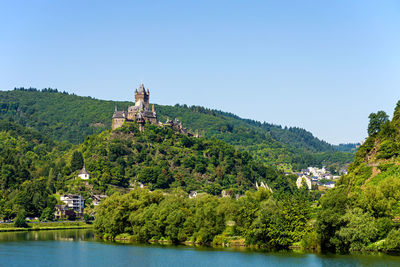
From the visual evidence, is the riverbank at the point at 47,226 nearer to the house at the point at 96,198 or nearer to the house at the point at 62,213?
the house at the point at 62,213

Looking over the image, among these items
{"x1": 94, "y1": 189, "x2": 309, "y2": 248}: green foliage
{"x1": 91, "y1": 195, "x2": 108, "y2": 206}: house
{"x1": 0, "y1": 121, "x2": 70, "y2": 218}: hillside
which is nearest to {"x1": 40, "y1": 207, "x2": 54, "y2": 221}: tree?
{"x1": 0, "y1": 121, "x2": 70, "y2": 218}: hillside

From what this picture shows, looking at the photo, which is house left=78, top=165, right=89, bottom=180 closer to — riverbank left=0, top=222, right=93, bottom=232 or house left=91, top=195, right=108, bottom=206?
house left=91, top=195, right=108, bottom=206

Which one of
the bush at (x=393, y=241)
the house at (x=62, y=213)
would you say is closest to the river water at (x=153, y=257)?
the bush at (x=393, y=241)

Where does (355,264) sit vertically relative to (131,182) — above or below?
below

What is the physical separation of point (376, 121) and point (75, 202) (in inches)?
3384

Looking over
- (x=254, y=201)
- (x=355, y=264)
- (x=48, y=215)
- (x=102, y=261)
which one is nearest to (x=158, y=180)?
(x=48, y=215)

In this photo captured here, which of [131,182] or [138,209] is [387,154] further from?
[131,182]

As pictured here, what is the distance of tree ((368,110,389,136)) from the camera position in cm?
11731

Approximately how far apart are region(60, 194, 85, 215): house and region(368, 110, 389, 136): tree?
82.4 metres

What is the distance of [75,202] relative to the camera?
162 meters

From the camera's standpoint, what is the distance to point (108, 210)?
107 meters

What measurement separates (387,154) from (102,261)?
174 feet

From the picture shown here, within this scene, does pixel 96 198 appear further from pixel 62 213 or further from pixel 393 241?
pixel 393 241

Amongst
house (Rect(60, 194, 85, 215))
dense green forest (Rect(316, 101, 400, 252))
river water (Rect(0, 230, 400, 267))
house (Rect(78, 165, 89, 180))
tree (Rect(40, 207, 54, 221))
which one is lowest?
river water (Rect(0, 230, 400, 267))
